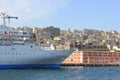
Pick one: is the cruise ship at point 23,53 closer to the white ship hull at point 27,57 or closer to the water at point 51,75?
the white ship hull at point 27,57

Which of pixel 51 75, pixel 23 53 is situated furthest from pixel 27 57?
pixel 51 75

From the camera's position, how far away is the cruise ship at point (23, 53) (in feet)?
205

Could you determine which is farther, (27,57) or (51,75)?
(27,57)

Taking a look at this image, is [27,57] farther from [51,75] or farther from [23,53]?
[51,75]

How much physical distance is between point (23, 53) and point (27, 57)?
89cm

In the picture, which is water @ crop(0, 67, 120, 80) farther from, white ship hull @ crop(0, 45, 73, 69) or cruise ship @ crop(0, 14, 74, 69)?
cruise ship @ crop(0, 14, 74, 69)

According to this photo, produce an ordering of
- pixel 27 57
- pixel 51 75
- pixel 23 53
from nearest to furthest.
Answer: pixel 51 75 < pixel 23 53 < pixel 27 57

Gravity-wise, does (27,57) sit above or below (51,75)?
above

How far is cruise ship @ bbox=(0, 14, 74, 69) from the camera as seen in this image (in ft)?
205

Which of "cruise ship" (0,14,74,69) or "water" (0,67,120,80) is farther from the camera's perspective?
"cruise ship" (0,14,74,69)

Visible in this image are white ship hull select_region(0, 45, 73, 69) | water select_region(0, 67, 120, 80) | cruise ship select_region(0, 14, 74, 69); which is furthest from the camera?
cruise ship select_region(0, 14, 74, 69)

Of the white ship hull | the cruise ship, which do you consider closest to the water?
the white ship hull

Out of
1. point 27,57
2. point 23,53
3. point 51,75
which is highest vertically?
point 23,53

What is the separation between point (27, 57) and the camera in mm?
63469
